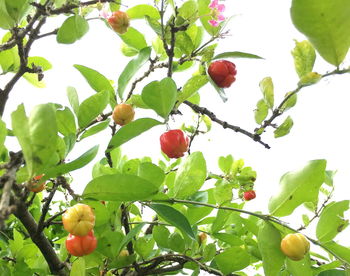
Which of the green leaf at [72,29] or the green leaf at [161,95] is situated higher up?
the green leaf at [72,29]

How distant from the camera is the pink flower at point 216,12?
5.34ft

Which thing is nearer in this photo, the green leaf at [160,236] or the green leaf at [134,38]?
the green leaf at [160,236]

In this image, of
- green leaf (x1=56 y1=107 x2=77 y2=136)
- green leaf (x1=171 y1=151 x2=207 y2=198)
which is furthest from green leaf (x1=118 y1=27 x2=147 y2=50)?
green leaf (x1=171 y1=151 x2=207 y2=198)

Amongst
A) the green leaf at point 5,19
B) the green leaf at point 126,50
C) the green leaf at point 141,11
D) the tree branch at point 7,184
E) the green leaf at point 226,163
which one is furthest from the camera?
the green leaf at point 226,163

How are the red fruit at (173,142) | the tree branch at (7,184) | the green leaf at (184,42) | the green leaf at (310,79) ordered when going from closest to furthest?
the tree branch at (7,184) < the green leaf at (310,79) < the green leaf at (184,42) < the red fruit at (173,142)

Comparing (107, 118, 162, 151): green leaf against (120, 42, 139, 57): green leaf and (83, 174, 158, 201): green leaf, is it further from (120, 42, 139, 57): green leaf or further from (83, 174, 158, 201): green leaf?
(120, 42, 139, 57): green leaf

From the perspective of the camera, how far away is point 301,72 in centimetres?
125

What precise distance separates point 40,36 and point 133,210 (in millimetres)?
859

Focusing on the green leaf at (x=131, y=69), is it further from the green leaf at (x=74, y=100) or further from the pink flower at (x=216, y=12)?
the pink flower at (x=216, y=12)

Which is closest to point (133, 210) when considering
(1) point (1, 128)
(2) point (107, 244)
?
(2) point (107, 244)

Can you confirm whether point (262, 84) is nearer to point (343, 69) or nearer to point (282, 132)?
point (282, 132)

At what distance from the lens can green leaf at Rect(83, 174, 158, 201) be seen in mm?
1138

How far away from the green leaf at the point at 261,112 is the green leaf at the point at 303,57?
260 millimetres

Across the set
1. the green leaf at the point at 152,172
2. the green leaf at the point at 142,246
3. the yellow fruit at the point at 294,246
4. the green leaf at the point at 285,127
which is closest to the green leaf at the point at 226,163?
the green leaf at the point at 142,246
